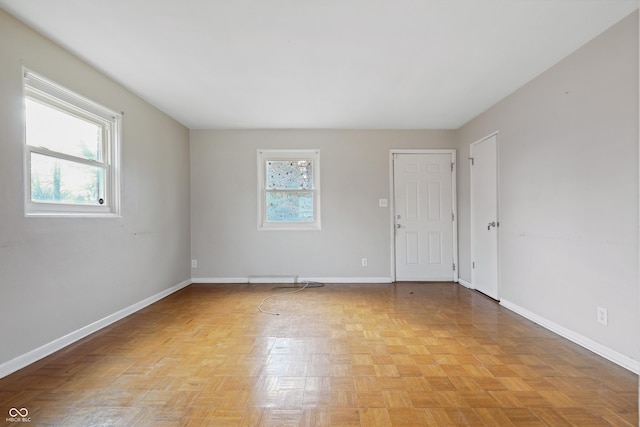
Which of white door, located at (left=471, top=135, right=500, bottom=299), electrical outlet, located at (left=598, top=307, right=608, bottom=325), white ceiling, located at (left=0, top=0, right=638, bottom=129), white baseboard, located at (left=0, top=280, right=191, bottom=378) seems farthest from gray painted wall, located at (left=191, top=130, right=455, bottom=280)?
electrical outlet, located at (left=598, top=307, right=608, bottom=325)

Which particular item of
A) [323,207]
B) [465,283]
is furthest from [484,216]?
[323,207]

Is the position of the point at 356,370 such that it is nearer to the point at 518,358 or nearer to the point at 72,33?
the point at 518,358

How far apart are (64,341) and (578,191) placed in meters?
4.26

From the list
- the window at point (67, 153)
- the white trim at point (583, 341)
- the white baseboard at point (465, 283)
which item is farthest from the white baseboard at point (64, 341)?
the white baseboard at point (465, 283)

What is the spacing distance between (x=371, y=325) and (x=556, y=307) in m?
1.62

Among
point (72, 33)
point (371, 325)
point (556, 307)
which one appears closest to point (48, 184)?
point (72, 33)

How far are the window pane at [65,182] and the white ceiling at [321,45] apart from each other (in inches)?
36.4

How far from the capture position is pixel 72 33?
2137 millimetres

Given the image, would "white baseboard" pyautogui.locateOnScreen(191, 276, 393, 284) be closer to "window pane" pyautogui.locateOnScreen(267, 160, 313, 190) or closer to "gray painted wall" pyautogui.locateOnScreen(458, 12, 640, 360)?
"window pane" pyautogui.locateOnScreen(267, 160, 313, 190)

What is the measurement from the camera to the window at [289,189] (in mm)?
4562

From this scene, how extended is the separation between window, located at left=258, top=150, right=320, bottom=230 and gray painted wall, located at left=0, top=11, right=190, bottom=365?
126cm

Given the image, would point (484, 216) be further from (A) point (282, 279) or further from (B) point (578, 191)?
(A) point (282, 279)

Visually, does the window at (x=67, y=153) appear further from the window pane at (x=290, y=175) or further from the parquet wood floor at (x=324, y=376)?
the window pane at (x=290, y=175)

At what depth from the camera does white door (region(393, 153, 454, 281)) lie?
451cm
